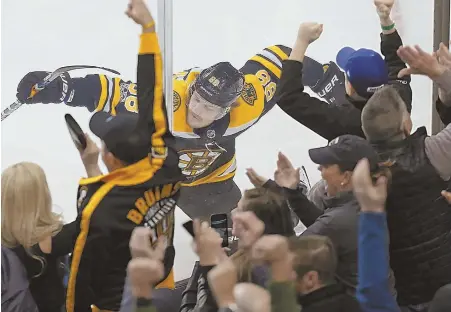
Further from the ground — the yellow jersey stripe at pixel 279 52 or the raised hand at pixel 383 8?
the raised hand at pixel 383 8

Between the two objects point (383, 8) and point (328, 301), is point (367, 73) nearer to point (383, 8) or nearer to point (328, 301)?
point (383, 8)

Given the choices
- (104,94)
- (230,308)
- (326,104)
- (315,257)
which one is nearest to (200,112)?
(104,94)

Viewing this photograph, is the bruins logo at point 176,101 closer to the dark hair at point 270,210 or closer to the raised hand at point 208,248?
the dark hair at point 270,210

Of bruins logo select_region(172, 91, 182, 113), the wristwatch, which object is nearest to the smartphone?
bruins logo select_region(172, 91, 182, 113)

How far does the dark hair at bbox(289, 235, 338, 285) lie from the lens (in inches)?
66.4

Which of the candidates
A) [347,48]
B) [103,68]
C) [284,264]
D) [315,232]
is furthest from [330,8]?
[284,264]

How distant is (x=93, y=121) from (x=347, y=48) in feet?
3.09

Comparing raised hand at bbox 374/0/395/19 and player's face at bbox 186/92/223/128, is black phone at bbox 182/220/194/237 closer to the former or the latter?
player's face at bbox 186/92/223/128

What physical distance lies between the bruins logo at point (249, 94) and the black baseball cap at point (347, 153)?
54cm

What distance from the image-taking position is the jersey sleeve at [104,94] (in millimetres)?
2184

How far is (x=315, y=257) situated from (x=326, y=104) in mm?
546

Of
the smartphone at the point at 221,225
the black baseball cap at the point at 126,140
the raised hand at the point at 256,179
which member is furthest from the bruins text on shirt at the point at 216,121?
the black baseball cap at the point at 126,140

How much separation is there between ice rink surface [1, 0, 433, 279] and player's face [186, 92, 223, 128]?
4.5 inches

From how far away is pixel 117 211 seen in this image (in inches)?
70.1
